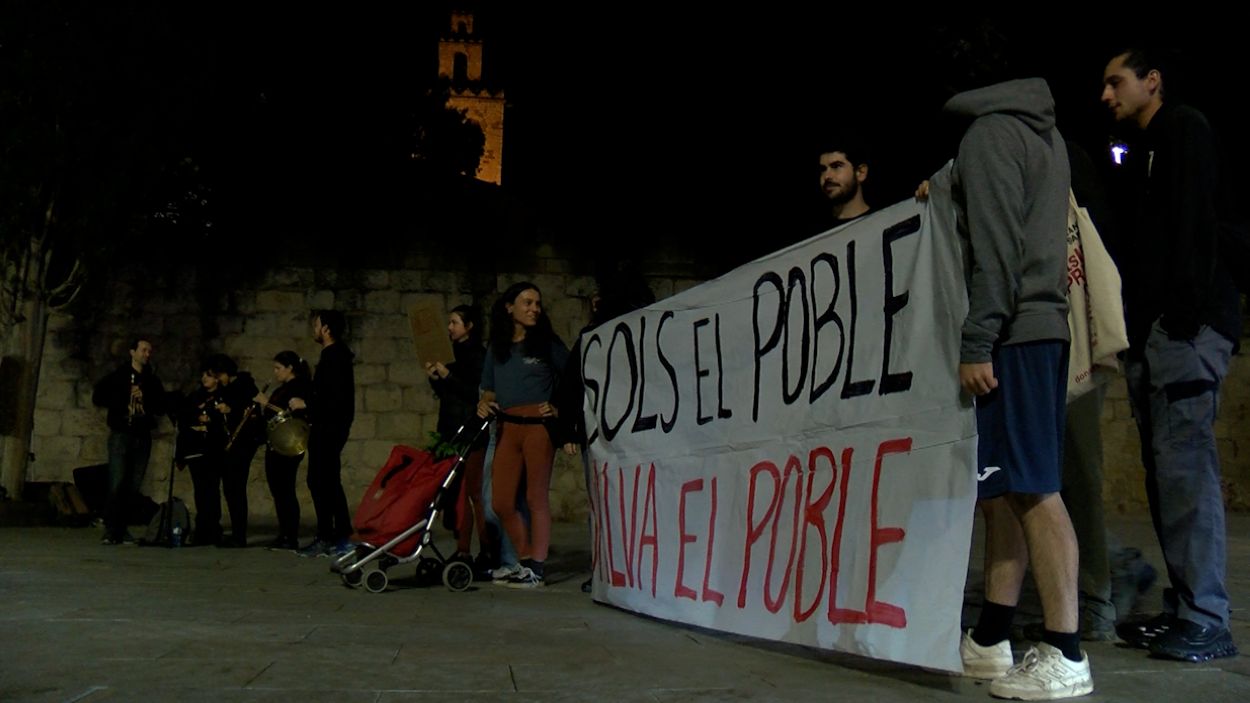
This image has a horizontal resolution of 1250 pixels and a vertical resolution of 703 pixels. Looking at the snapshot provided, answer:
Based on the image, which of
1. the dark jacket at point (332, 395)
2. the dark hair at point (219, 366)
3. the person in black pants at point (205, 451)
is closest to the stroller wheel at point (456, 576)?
the dark jacket at point (332, 395)

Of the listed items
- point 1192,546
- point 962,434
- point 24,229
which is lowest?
point 1192,546

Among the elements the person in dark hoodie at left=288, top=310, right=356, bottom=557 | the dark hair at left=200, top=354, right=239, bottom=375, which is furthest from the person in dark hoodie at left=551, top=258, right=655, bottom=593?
the dark hair at left=200, top=354, right=239, bottom=375

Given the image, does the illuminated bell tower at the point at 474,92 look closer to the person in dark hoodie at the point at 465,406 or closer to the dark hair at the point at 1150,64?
the person in dark hoodie at the point at 465,406

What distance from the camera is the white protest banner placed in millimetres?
3539

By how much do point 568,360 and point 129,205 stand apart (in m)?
7.24

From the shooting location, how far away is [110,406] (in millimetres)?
10391

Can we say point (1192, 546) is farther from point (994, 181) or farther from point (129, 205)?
point (129, 205)

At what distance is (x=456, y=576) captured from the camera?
6668mm

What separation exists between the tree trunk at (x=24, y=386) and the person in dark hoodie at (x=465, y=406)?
559cm

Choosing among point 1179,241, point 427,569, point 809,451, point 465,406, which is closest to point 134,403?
point 465,406

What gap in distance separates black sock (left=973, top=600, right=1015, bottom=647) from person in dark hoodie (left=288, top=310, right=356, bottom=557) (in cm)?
632

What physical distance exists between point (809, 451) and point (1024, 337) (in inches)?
39.4

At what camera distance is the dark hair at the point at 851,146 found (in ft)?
15.8

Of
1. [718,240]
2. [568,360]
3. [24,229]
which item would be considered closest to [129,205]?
[24,229]
